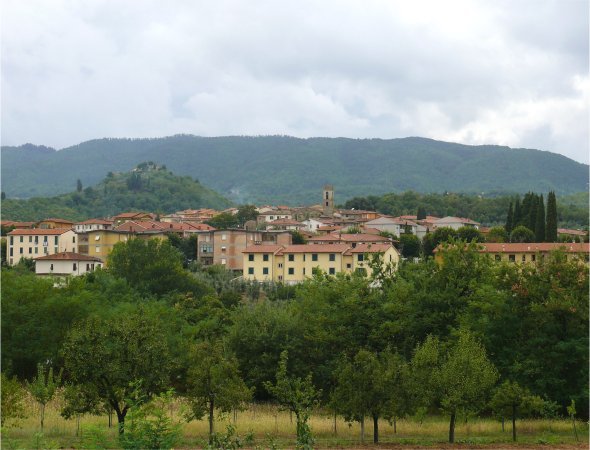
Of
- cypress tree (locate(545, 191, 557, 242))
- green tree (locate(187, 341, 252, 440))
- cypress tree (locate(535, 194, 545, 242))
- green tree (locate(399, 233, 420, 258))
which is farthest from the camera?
green tree (locate(399, 233, 420, 258))

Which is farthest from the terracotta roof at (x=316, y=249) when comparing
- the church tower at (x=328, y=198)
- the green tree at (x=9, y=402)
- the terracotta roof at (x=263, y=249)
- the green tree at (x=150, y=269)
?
the church tower at (x=328, y=198)

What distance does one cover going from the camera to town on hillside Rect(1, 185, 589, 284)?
7962cm

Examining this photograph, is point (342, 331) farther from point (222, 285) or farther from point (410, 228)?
point (410, 228)

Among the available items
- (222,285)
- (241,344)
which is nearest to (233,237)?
(222,285)

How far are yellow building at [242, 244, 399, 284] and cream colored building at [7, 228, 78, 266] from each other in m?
26.6

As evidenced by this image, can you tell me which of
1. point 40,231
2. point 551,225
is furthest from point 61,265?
point 551,225

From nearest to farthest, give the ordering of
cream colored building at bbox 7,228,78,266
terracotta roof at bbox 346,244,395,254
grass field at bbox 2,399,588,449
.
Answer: grass field at bbox 2,399,588,449
terracotta roof at bbox 346,244,395,254
cream colored building at bbox 7,228,78,266

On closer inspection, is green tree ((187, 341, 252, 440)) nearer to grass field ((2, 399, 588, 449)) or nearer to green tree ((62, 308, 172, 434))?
grass field ((2, 399, 588, 449))

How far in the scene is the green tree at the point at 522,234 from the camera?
83562 mm

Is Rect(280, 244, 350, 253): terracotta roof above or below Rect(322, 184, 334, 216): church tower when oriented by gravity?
below

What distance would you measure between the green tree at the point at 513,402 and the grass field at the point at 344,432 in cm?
76

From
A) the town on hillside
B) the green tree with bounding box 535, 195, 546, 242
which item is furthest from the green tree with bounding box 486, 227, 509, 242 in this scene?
the green tree with bounding box 535, 195, 546, 242

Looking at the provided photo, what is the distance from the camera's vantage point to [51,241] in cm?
9800

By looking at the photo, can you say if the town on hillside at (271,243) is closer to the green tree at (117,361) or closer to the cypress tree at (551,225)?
the cypress tree at (551,225)
